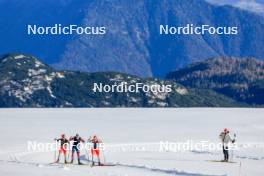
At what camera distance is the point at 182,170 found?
44.1 meters

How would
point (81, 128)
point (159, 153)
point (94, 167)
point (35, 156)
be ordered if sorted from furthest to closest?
point (81, 128)
point (159, 153)
point (35, 156)
point (94, 167)

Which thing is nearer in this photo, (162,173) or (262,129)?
(162,173)

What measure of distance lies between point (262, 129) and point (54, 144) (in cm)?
3572

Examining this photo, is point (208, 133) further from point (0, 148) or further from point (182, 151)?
point (0, 148)

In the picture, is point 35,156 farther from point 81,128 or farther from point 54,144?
point 81,128

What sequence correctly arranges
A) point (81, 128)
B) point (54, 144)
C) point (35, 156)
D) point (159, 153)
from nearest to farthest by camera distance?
point (35, 156) < point (159, 153) < point (54, 144) < point (81, 128)

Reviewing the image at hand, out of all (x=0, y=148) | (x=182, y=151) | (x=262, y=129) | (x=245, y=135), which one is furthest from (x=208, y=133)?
(x=0, y=148)

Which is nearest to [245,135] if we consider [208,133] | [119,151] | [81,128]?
[208,133]

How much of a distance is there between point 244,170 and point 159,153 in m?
13.4

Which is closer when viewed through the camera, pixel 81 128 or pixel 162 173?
pixel 162 173

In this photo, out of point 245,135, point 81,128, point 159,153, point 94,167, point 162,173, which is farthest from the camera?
point 81,128

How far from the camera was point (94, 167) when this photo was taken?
45.2 metres

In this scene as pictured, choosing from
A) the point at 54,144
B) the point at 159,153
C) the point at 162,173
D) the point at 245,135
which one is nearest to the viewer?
the point at 162,173

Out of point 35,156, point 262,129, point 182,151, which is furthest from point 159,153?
point 262,129
